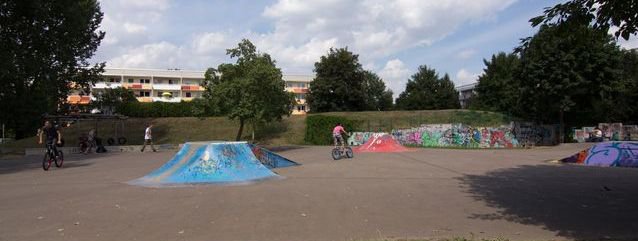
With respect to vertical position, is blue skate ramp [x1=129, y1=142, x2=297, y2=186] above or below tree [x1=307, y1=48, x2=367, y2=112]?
below

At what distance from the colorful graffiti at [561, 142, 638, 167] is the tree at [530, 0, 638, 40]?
42.2 ft

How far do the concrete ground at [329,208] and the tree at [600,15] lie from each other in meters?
2.86

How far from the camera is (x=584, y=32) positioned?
27.1 ft

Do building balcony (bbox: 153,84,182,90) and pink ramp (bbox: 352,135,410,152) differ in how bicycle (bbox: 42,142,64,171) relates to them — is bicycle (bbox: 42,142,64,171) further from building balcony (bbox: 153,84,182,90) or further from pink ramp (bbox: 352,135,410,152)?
building balcony (bbox: 153,84,182,90)

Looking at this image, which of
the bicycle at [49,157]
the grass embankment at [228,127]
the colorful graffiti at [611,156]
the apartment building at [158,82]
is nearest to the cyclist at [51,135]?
the bicycle at [49,157]

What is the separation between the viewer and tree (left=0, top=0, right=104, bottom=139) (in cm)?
3045

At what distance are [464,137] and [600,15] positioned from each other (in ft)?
111

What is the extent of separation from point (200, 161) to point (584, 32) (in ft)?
30.9

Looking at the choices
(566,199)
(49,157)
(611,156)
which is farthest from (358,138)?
(566,199)

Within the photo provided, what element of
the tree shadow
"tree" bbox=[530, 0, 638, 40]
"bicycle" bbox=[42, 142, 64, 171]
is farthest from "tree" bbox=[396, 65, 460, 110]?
"tree" bbox=[530, 0, 638, 40]

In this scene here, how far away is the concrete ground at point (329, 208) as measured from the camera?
A: 726 centimetres

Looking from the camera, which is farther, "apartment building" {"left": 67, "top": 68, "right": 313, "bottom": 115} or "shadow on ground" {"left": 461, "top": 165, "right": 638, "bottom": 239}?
"apartment building" {"left": 67, "top": 68, "right": 313, "bottom": 115}

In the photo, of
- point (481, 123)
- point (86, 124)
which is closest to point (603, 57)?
point (481, 123)

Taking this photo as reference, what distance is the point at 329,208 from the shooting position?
9.26m
